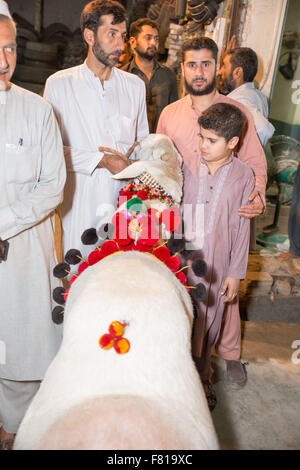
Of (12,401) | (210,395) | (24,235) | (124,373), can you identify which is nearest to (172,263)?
(124,373)

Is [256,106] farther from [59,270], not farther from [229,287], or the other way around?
[59,270]

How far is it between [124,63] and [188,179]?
3786mm

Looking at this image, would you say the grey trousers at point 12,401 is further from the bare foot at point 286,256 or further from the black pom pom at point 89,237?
the bare foot at point 286,256

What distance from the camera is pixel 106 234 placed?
1.88 m

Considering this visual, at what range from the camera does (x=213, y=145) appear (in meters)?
2.42

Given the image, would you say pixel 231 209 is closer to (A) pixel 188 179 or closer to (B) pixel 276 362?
(A) pixel 188 179

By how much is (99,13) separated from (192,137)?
97cm

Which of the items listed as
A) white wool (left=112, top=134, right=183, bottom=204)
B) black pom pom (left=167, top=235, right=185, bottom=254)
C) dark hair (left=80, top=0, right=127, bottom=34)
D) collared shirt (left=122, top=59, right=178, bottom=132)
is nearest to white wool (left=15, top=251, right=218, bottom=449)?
black pom pom (left=167, top=235, right=185, bottom=254)

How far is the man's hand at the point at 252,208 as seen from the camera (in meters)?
2.53

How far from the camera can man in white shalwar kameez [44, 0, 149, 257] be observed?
2.61 metres

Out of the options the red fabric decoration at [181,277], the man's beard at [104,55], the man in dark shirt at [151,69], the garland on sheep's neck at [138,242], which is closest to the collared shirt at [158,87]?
the man in dark shirt at [151,69]

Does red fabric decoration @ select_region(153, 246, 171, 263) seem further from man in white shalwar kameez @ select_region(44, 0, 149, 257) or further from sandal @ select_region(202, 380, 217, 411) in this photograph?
sandal @ select_region(202, 380, 217, 411)

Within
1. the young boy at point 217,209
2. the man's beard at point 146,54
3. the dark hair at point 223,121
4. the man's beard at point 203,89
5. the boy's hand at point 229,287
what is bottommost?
the boy's hand at point 229,287

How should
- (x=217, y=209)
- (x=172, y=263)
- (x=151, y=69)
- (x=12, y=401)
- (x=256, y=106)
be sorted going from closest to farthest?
(x=172, y=263) → (x=12, y=401) → (x=217, y=209) → (x=256, y=106) → (x=151, y=69)
